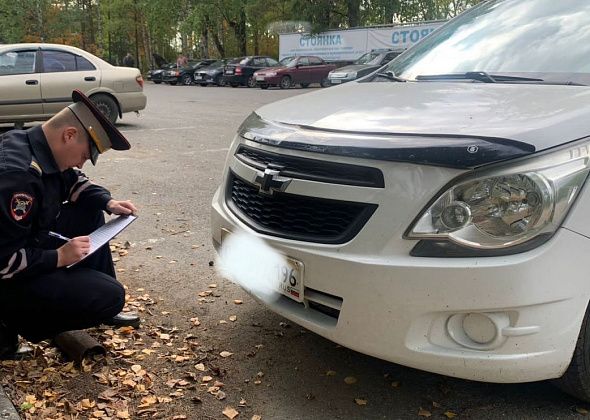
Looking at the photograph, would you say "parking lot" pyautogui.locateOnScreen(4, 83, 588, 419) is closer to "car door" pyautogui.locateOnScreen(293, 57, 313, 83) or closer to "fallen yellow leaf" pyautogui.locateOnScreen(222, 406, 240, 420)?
"fallen yellow leaf" pyautogui.locateOnScreen(222, 406, 240, 420)

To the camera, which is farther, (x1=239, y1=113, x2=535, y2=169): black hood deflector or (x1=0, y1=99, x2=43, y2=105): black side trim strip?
(x1=0, y1=99, x2=43, y2=105): black side trim strip

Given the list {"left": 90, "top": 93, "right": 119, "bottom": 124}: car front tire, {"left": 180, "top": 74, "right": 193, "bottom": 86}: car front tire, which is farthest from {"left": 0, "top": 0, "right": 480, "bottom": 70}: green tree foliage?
{"left": 90, "top": 93, "right": 119, "bottom": 124}: car front tire

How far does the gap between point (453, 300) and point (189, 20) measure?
3573 centimetres

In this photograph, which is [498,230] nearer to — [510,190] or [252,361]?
[510,190]

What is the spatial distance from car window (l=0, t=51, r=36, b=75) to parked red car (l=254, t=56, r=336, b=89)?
16406mm

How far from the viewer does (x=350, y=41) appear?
1168 inches

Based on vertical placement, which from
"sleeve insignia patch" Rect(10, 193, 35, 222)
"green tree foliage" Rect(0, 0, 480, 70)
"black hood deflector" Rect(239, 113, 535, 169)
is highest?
"green tree foliage" Rect(0, 0, 480, 70)

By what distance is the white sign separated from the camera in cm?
2720

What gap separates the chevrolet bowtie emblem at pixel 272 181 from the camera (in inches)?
90.6

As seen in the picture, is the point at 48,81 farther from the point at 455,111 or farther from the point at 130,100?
the point at 455,111

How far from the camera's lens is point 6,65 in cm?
919

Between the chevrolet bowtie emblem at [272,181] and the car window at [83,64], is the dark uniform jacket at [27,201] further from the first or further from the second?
the car window at [83,64]

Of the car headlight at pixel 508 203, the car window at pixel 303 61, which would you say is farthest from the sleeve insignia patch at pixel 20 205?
the car window at pixel 303 61

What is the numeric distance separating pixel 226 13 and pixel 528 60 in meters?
35.5
